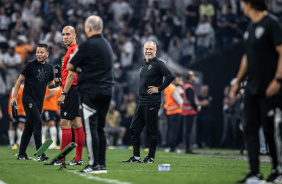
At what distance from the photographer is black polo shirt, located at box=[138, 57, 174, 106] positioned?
11047mm

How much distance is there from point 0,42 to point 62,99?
14946 mm

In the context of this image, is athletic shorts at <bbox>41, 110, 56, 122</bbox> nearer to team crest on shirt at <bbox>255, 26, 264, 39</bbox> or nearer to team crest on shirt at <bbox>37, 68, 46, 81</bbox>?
team crest on shirt at <bbox>37, 68, 46, 81</bbox>

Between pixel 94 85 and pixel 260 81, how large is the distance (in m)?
2.47

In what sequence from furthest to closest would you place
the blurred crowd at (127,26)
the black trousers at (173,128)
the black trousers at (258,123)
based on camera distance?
the blurred crowd at (127,26) → the black trousers at (173,128) → the black trousers at (258,123)

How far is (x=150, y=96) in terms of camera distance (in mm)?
11086

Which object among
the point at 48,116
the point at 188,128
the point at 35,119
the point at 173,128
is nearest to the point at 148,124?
the point at 35,119

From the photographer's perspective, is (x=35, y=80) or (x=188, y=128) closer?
(x=35, y=80)

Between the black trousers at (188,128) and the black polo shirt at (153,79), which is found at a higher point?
the black polo shirt at (153,79)

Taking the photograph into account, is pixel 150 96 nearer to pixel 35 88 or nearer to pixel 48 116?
pixel 35 88

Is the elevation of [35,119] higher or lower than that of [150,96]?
lower

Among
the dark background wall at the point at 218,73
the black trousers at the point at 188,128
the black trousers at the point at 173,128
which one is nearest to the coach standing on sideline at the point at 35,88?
the black trousers at the point at 188,128

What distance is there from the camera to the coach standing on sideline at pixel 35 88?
11.1 m

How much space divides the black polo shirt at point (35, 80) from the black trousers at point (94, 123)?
137 inches

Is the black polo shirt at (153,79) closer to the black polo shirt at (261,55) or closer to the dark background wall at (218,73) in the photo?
the black polo shirt at (261,55)
